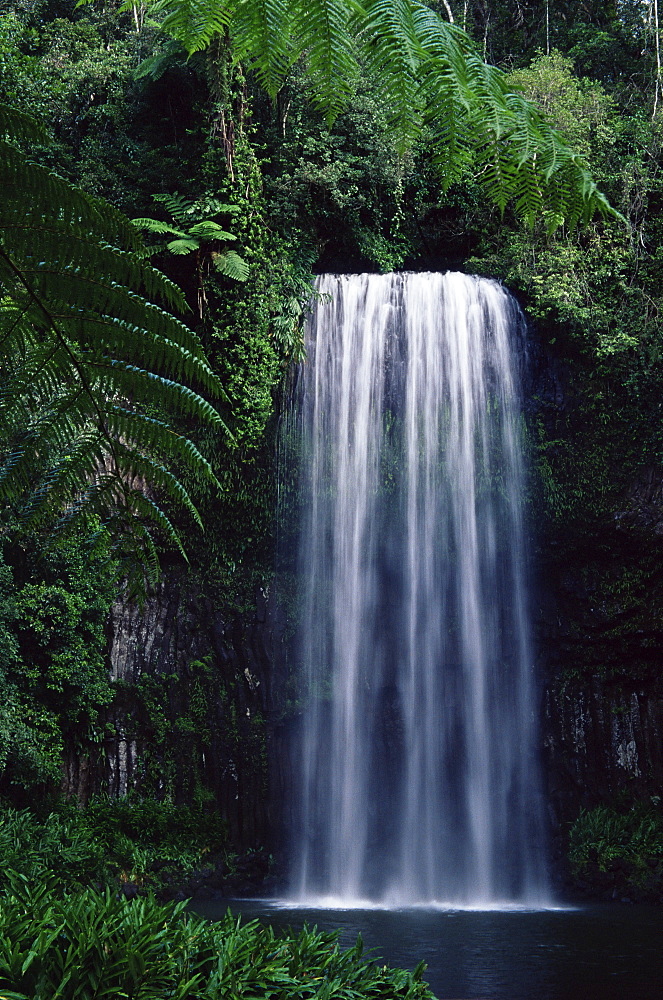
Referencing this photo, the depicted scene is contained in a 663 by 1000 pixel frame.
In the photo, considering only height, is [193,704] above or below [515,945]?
above

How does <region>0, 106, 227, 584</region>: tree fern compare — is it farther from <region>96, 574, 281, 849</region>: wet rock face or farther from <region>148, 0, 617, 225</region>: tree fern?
<region>96, 574, 281, 849</region>: wet rock face

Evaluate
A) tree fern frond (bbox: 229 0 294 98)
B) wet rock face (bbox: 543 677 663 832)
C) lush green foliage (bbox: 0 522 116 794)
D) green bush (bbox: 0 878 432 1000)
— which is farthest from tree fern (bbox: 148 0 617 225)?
wet rock face (bbox: 543 677 663 832)

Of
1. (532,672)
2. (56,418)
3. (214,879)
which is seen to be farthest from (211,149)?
(56,418)

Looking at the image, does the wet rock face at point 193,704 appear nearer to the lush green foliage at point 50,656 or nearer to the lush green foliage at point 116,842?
the lush green foliage at point 116,842

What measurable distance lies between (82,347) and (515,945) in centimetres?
759

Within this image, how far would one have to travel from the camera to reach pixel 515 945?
312 inches

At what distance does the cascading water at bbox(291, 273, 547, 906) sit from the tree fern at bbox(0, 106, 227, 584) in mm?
10053

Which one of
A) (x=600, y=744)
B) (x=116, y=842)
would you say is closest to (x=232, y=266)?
(x=116, y=842)

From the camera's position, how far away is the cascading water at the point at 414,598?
1207 cm

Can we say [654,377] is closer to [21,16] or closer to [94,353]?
[94,353]

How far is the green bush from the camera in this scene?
3.64 m

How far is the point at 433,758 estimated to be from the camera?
40.8 feet

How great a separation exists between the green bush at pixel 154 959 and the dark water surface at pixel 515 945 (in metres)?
1.86

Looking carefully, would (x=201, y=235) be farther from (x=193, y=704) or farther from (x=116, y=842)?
(x=116, y=842)
